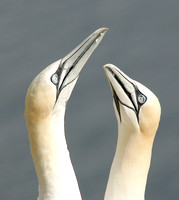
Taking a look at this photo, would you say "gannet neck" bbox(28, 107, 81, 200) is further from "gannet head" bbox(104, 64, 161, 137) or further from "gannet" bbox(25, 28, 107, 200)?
"gannet head" bbox(104, 64, 161, 137)

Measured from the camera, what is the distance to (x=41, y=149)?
42.4 feet

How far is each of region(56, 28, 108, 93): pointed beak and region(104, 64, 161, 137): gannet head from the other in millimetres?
254

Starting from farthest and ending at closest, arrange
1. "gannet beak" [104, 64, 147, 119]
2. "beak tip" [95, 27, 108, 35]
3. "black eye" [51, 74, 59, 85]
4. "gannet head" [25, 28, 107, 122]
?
"gannet beak" [104, 64, 147, 119] < "beak tip" [95, 27, 108, 35] < "black eye" [51, 74, 59, 85] < "gannet head" [25, 28, 107, 122]

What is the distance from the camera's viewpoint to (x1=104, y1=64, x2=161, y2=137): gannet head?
1287 centimetres

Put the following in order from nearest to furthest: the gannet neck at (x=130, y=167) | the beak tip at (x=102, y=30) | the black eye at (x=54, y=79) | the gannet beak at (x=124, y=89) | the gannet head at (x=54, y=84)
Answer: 1. the gannet head at (x=54, y=84)
2. the black eye at (x=54, y=79)
3. the beak tip at (x=102, y=30)
4. the gannet beak at (x=124, y=89)
5. the gannet neck at (x=130, y=167)

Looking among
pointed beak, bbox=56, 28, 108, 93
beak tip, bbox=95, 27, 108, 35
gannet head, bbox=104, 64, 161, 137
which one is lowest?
gannet head, bbox=104, 64, 161, 137

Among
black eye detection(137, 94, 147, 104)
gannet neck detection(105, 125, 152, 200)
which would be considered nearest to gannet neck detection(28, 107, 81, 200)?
gannet neck detection(105, 125, 152, 200)

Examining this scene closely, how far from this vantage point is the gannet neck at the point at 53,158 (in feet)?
42.2

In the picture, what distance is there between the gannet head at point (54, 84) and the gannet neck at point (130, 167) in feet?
2.55

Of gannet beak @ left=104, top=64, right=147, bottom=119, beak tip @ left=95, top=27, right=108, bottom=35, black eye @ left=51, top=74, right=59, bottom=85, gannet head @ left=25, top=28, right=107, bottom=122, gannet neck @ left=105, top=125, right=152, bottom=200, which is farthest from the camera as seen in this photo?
gannet neck @ left=105, top=125, right=152, bottom=200

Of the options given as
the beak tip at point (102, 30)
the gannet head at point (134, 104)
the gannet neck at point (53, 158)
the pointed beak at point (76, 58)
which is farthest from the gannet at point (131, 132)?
the gannet neck at point (53, 158)

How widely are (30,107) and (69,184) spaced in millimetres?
960

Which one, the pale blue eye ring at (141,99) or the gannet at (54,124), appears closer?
the gannet at (54,124)

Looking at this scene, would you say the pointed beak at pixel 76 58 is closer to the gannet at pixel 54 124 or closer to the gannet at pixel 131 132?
the gannet at pixel 54 124
